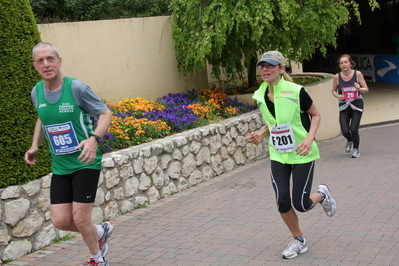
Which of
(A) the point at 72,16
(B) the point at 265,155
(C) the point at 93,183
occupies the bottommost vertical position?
(B) the point at 265,155

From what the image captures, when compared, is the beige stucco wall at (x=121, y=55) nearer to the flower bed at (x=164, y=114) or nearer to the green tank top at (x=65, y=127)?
the flower bed at (x=164, y=114)

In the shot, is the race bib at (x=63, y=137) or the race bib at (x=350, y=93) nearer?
the race bib at (x=63, y=137)

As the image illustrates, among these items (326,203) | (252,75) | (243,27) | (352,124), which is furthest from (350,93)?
(326,203)

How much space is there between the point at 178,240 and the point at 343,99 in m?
5.15

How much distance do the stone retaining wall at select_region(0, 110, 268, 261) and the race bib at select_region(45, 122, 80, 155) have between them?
1355 millimetres

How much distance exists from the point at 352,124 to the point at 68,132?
658cm

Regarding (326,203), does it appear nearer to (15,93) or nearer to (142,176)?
(142,176)

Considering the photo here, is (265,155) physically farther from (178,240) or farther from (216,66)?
(178,240)

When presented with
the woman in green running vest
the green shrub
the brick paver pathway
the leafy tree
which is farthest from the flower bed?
the woman in green running vest

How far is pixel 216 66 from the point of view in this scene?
37.7 feet

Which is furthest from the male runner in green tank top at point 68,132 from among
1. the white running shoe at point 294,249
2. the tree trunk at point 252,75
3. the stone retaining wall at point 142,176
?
the tree trunk at point 252,75

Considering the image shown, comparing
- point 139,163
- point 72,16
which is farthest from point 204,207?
point 72,16

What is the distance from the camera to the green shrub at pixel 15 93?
5.71 meters

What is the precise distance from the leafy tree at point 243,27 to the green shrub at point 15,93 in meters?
4.54
